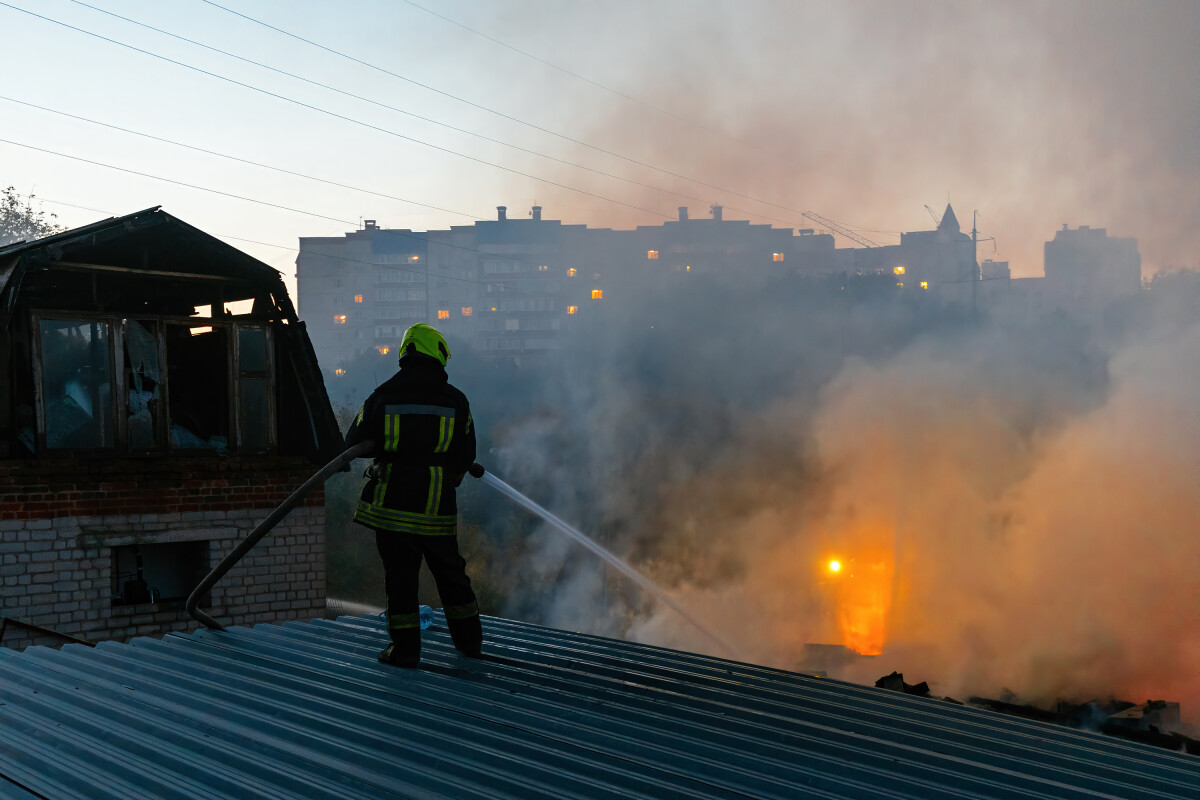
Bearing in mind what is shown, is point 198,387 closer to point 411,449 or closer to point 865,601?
point 411,449

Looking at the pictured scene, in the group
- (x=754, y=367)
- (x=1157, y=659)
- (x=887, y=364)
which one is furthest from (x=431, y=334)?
(x=754, y=367)

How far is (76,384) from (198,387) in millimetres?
1179

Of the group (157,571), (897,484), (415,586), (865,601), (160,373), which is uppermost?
(160,373)

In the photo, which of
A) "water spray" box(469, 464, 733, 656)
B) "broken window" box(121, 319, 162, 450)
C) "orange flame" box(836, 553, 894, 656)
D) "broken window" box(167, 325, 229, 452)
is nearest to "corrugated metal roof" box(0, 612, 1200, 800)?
"broken window" box(121, 319, 162, 450)

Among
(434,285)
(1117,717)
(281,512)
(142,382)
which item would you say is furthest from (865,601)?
(434,285)

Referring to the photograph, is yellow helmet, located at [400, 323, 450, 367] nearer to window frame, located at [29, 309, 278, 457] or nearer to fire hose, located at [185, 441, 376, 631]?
fire hose, located at [185, 441, 376, 631]

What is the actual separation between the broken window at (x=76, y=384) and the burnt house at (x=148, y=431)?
1 cm

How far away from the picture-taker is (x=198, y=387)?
33.2ft

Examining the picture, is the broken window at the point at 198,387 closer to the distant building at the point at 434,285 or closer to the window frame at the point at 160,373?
the window frame at the point at 160,373

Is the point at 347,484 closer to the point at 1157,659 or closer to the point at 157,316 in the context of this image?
the point at 157,316

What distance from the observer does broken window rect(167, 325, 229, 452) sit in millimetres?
9938

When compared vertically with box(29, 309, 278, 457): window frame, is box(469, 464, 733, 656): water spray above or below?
below

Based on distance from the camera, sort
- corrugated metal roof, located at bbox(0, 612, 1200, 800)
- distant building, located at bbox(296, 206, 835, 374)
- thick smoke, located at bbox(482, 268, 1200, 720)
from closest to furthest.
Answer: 1. corrugated metal roof, located at bbox(0, 612, 1200, 800)
2. thick smoke, located at bbox(482, 268, 1200, 720)
3. distant building, located at bbox(296, 206, 835, 374)

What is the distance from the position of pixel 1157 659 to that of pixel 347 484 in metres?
22.6
